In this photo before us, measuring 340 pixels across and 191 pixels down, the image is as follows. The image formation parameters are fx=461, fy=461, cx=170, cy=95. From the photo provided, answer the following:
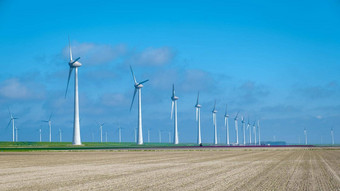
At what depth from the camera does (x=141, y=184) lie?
2364 centimetres

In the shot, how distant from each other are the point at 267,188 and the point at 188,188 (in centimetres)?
367

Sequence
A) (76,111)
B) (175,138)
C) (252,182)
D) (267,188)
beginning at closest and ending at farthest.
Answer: (267,188)
(252,182)
(76,111)
(175,138)

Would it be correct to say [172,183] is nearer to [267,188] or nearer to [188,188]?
[188,188]

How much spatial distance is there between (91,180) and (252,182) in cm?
908

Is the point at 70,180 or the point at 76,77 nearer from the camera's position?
the point at 70,180

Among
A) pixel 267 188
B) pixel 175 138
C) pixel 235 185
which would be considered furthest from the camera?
pixel 175 138

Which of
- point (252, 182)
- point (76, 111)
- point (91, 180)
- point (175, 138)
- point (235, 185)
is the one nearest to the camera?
point (235, 185)

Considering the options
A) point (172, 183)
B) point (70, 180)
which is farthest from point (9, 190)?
point (172, 183)

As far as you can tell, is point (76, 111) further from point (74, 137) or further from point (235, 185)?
point (235, 185)

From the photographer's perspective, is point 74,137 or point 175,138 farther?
point 175,138

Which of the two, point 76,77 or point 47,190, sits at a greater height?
point 76,77

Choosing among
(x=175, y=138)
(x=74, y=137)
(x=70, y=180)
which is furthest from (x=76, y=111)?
(x=70, y=180)

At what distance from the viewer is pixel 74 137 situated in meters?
132

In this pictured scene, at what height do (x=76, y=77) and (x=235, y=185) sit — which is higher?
(x=76, y=77)
